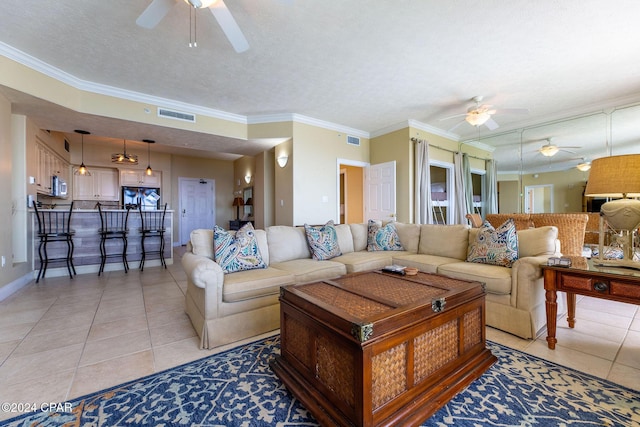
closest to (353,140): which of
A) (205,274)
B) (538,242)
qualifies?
(538,242)

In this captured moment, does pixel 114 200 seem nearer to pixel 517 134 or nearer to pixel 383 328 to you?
pixel 383 328

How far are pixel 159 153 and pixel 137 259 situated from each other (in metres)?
3.93

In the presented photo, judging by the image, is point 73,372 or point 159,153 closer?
point 73,372

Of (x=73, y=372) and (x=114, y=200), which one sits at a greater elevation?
(x=114, y=200)

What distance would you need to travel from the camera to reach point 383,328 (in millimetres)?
1211

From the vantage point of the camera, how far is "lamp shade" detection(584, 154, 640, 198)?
171 cm

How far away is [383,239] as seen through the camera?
3.63 meters

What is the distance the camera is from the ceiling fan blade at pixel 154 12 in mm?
2045

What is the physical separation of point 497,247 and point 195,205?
322 inches

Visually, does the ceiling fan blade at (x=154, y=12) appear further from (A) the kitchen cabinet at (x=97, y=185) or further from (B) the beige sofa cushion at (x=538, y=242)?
(A) the kitchen cabinet at (x=97, y=185)

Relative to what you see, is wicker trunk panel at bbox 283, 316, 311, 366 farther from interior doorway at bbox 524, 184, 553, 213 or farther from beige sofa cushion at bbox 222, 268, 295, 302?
interior doorway at bbox 524, 184, 553, 213

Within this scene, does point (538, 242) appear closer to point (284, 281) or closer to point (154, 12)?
point (284, 281)

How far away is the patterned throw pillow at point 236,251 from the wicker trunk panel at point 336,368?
1286 mm

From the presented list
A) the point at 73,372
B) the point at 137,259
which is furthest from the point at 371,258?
the point at 137,259
